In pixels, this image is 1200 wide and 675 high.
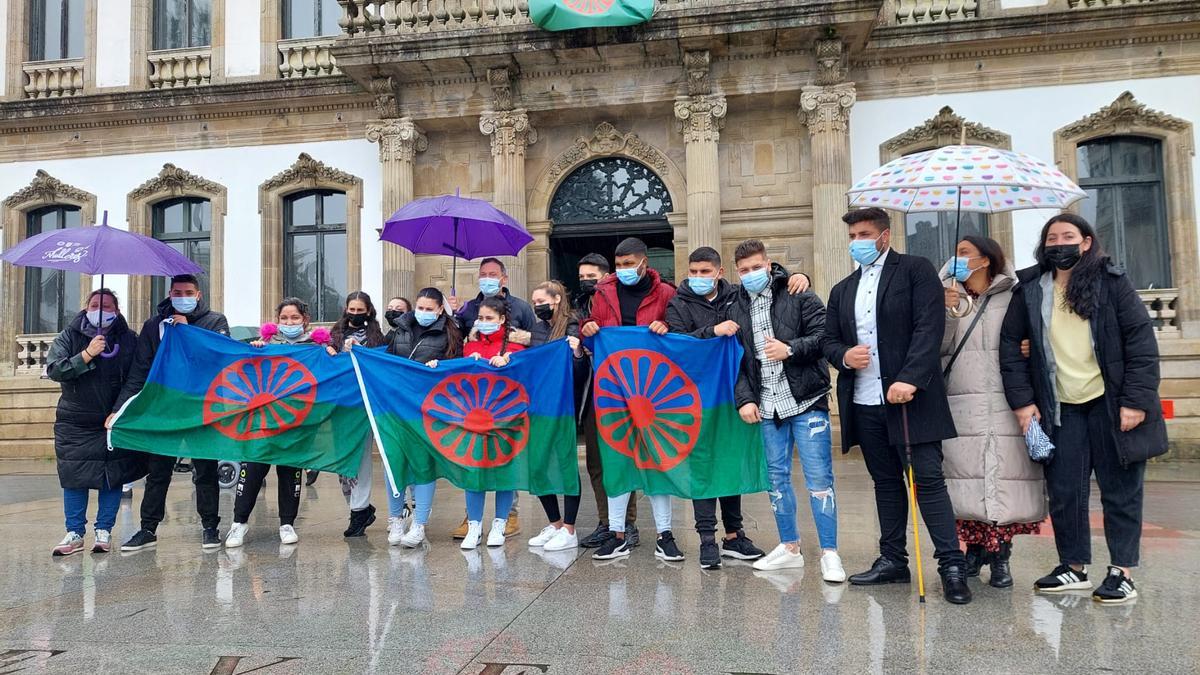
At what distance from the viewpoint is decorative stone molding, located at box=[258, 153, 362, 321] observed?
49.8 feet

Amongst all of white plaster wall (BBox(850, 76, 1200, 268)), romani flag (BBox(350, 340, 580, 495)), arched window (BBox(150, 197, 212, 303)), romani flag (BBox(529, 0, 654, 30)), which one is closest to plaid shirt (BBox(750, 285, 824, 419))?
romani flag (BBox(350, 340, 580, 495))

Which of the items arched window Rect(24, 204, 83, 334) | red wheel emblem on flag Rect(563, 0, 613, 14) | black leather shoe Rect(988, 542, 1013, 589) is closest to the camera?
black leather shoe Rect(988, 542, 1013, 589)

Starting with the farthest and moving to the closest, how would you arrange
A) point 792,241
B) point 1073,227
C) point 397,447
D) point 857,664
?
point 792,241 < point 397,447 < point 1073,227 < point 857,664

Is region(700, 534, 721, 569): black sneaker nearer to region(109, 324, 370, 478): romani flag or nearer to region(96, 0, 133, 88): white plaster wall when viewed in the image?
region(109, 324, 370, 478): romani flag

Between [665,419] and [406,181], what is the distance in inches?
391

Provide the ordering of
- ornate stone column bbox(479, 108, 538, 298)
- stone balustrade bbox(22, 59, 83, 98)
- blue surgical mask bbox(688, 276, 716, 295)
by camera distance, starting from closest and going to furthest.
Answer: blue surgical mask bbox(688, 276, 716, 295), ornate stone column bbox(479, 108, 538, 298), stone balustrade bbox(22, 59, 83, 98)

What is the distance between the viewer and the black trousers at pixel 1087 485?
442cm

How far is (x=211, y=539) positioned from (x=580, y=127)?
9.99 metres

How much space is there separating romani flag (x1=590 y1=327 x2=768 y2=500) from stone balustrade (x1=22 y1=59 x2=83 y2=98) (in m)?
15.7

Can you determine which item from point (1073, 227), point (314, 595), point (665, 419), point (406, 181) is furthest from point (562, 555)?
point (406, 181)

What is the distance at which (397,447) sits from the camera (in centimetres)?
637

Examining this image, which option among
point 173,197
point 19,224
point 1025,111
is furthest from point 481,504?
point 19,224

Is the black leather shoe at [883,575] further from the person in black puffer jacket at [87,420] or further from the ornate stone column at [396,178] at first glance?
the ornate stone column at [396,178]

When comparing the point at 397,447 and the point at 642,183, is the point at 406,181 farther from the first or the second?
the point at 397,447
